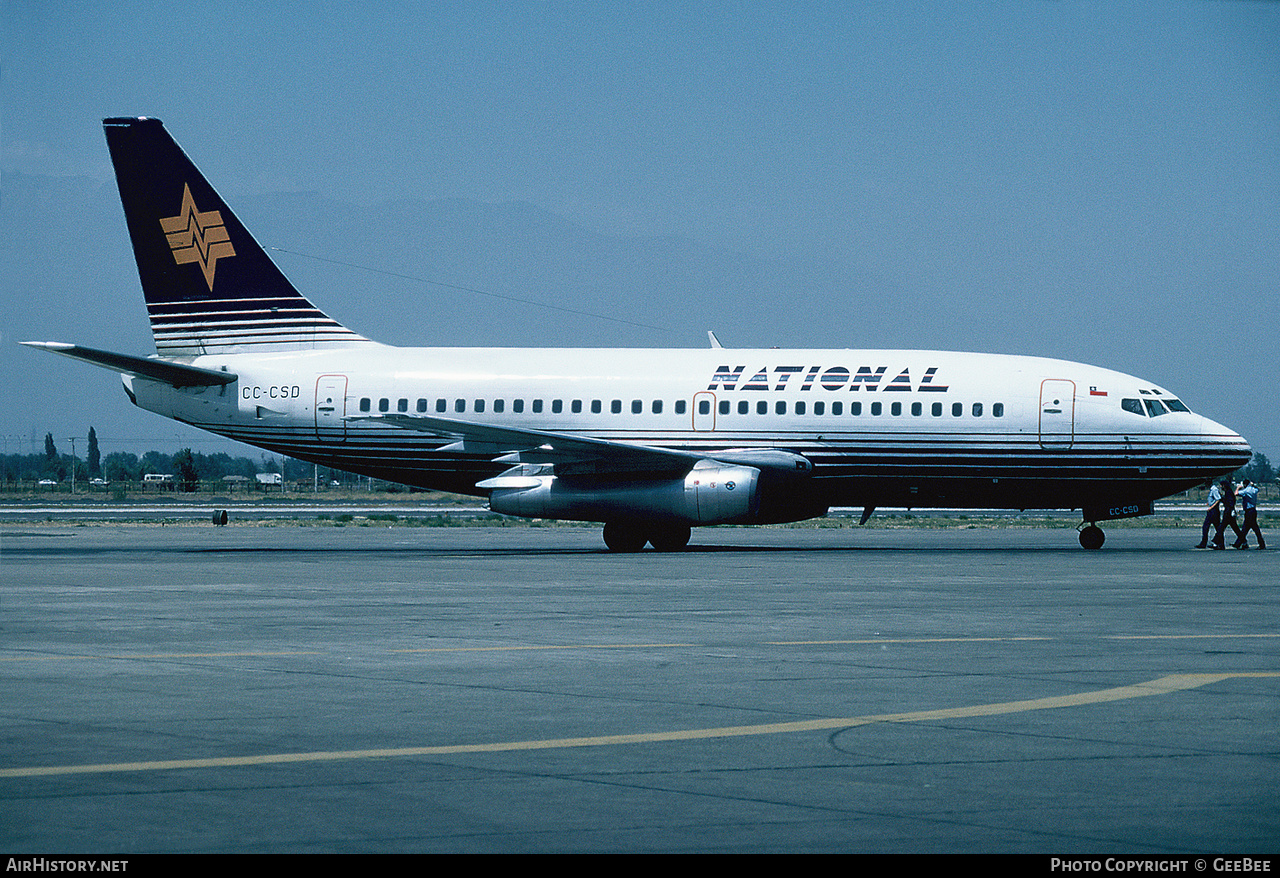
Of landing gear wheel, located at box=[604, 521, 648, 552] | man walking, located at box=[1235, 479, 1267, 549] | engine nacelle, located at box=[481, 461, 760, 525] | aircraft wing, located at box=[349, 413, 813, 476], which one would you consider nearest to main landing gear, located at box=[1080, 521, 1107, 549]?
man walking, located at box=[1235, 479, 1267, 549]

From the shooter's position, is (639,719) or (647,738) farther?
(639,719)

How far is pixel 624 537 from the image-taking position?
34.0 m

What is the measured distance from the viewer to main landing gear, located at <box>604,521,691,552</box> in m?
33.8

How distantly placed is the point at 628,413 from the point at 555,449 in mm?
2541

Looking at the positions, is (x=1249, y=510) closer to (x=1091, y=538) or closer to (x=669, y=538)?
(x=1091, y=538)

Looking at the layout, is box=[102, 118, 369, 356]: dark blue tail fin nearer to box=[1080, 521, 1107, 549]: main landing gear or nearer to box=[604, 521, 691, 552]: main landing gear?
box=[604, 521, 691, 552]: main landing gear

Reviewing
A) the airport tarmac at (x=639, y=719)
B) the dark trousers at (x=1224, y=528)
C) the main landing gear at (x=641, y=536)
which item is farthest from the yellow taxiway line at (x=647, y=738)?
the dark trousers at (x=1224, y=528)

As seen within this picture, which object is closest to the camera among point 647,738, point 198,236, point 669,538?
point 647,738

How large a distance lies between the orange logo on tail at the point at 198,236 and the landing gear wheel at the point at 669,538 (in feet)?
39.0

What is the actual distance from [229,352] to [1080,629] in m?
25.4

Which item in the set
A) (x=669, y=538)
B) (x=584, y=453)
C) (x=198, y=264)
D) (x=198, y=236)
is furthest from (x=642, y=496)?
(x=198, y=236)

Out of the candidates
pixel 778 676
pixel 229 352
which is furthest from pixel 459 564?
pixel 778 676

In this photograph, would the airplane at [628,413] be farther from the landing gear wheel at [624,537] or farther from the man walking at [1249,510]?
the man walking at [1249,510]

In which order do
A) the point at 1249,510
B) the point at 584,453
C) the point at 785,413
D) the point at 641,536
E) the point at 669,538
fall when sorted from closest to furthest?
the point at 584,453, the point at 785,413, the point at 641,536, the point at 669,538, the point at 1249,510
